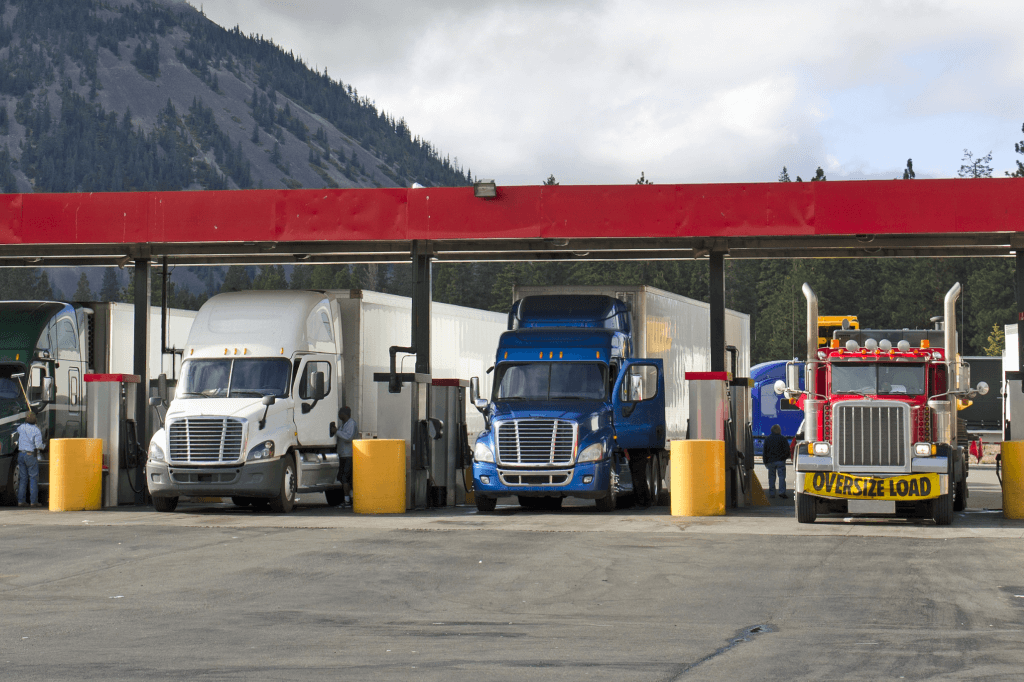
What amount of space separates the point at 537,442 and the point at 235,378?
500cm

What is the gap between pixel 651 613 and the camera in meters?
11.1

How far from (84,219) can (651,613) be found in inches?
598

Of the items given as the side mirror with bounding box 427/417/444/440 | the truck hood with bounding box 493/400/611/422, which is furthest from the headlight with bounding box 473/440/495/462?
the side mirror with bounding box 427/417/444/440

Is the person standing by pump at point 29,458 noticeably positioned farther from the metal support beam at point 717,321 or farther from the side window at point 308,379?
the metal support beam at point 717,321

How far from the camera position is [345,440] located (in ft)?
74.5

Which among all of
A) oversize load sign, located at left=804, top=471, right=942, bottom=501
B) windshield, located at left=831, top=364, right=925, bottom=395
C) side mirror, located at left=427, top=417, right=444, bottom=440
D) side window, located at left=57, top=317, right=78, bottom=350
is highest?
side window, located at left=57, top=317, right=78, bottom=350

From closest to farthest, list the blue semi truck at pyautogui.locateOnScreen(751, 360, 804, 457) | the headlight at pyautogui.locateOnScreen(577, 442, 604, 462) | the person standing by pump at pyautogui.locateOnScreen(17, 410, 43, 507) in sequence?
1. the headlight at pyautogui.locateOnScreen(577, 442, 604, 462)
2. the person standing by pump at pyautogui.locateOnScreen(17, 410, 43, 507)
3. the blue semi truck at pyautogui.locateOnScreen(751, 360, 804, 457)

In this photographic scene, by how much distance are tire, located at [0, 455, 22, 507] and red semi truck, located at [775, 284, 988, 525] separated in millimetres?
13611

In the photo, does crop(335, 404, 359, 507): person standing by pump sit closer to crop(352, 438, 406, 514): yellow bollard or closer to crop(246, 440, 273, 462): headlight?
crop(352, 438, 406, 514): yellow bollard

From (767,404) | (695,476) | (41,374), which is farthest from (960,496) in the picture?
(767,404)

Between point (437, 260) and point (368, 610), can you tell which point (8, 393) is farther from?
point (368, 610)

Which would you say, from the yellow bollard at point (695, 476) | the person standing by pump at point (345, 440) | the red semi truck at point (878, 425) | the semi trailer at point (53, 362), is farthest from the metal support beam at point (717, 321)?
the semi trailer at point (53, 362)

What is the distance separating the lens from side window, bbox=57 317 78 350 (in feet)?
81.8

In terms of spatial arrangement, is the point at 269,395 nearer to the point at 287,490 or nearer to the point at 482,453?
the point at 287,490
